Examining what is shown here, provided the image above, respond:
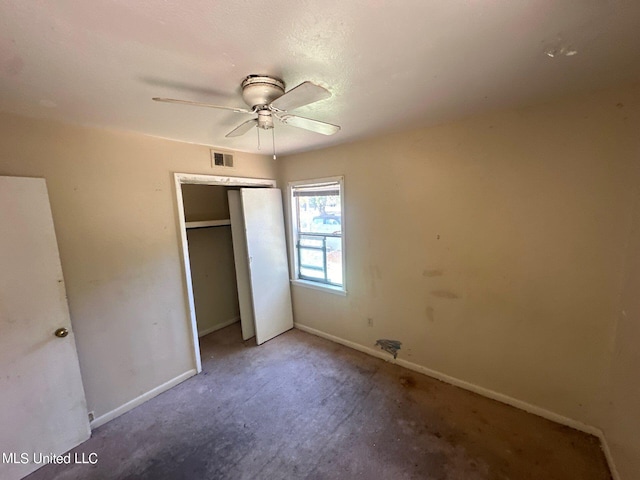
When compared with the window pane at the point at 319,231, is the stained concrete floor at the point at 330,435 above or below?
below

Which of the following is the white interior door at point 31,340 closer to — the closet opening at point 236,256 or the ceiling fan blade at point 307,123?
the closet opening at point 236,256

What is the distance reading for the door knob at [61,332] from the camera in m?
1.83

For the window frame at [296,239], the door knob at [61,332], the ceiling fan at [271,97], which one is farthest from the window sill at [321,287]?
the door knob at [61,332]

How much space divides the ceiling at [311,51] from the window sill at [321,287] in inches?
80.2

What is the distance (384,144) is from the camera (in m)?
2.57

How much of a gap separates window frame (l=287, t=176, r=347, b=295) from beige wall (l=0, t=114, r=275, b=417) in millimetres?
1172

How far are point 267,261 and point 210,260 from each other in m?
1.00

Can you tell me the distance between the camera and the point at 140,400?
233 centimetres

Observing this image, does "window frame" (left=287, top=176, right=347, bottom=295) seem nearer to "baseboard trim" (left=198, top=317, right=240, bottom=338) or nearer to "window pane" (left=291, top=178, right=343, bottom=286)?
"window pane" (left=291, top=178, right=343, bottom=286)

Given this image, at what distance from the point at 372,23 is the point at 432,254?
191cm

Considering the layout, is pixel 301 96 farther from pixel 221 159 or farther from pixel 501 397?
pixel 501 397

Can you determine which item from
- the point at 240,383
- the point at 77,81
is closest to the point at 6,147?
the point at 77,81

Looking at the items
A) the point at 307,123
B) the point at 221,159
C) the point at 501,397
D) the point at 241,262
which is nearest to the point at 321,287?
the point at 241,262

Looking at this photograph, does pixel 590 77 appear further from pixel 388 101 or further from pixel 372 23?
pixel 372 23
